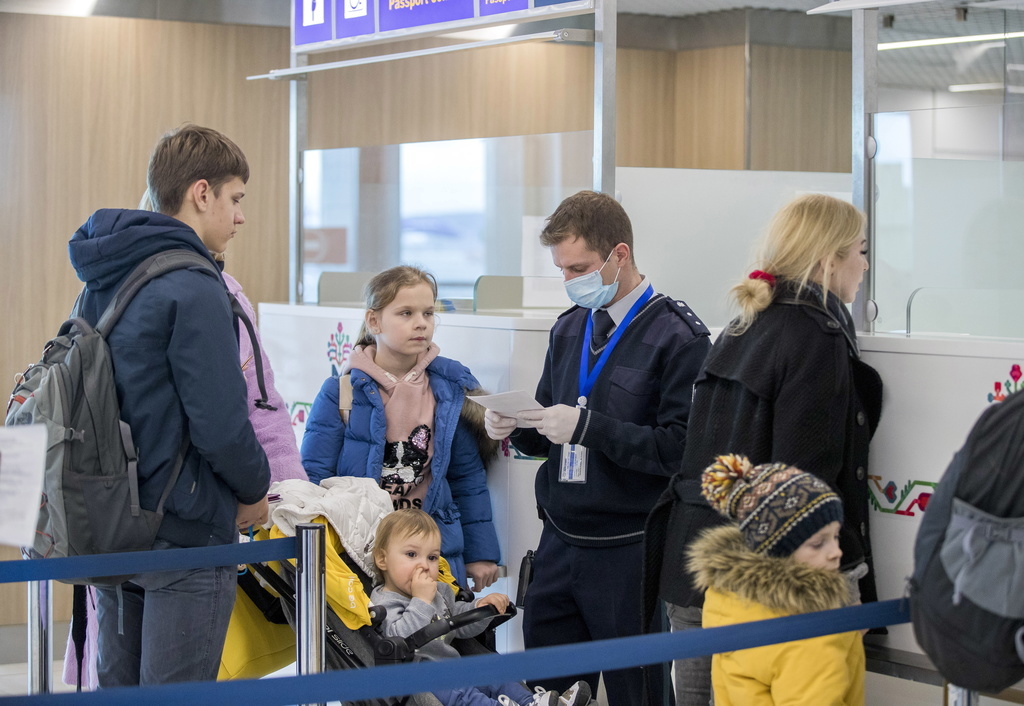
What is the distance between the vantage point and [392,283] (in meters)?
3.23

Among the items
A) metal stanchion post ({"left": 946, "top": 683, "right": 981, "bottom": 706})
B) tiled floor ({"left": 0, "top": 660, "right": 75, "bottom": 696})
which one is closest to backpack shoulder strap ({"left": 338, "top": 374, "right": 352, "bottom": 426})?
metal stanchion post ({"left": 946, "top": 683, "right": 981, "bottom": 706})

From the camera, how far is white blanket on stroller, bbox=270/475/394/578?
2877 mm

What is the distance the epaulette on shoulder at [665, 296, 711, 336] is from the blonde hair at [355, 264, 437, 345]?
2.60ft

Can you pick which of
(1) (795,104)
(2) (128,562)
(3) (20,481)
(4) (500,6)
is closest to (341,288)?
(4) (500,6)

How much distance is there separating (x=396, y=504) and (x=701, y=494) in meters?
1.15

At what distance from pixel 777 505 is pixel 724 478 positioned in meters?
0.12

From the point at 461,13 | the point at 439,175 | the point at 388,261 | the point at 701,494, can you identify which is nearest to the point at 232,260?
the point at 388,261

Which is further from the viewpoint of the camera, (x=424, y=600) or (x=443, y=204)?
(x=443, y=204)

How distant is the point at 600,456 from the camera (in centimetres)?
278

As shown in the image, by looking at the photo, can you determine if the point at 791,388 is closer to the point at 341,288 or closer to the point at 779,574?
the point at 779,574

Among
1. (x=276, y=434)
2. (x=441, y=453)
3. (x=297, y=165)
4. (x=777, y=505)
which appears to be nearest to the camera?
(x=777, y=505)

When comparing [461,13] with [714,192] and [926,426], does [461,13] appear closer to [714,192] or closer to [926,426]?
[714,192]

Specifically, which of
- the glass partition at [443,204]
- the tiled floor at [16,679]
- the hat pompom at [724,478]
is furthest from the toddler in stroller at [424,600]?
the tiled floor at [16,679]

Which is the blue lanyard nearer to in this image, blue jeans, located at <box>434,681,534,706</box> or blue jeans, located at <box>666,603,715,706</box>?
Answer: blue jeans, located at <box>666,603,715,706</box>
